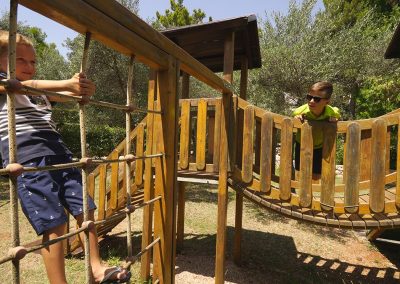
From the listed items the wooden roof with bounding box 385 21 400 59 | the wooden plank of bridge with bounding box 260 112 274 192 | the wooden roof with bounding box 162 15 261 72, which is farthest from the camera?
the wooden roof with bounding box 385 21 400 59

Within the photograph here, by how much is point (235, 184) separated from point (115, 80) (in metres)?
12.1

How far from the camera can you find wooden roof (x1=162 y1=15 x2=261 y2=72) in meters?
4.45

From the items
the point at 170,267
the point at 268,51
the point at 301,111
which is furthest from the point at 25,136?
the point at 268,51

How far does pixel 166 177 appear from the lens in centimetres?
189

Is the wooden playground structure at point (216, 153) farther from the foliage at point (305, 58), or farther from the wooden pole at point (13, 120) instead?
the foliage at point (305, 58)

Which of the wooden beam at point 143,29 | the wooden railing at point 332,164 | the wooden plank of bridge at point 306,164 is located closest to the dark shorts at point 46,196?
the wooden beam at point 143,29

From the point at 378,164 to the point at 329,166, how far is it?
44 centimetres

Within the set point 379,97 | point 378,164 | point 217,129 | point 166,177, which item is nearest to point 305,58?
point 379,97

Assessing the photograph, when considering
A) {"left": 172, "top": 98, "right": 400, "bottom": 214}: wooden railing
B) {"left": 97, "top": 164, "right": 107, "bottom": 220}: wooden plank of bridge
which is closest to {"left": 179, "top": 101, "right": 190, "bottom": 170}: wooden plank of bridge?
{"left": 172, "top": 98, "right": 400, "bottom": 214}: wooden railing

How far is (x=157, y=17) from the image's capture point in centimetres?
2172

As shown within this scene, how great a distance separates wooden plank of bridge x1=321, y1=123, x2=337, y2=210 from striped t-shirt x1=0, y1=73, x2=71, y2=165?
2.51 meters

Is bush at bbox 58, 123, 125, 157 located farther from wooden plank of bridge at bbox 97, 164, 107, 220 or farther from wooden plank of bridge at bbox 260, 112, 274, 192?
wooden plank of bridge at bbox 260, 112, 274, 192

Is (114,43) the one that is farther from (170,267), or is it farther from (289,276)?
(289,276)

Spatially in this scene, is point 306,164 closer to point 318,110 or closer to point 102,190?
point 318,110
